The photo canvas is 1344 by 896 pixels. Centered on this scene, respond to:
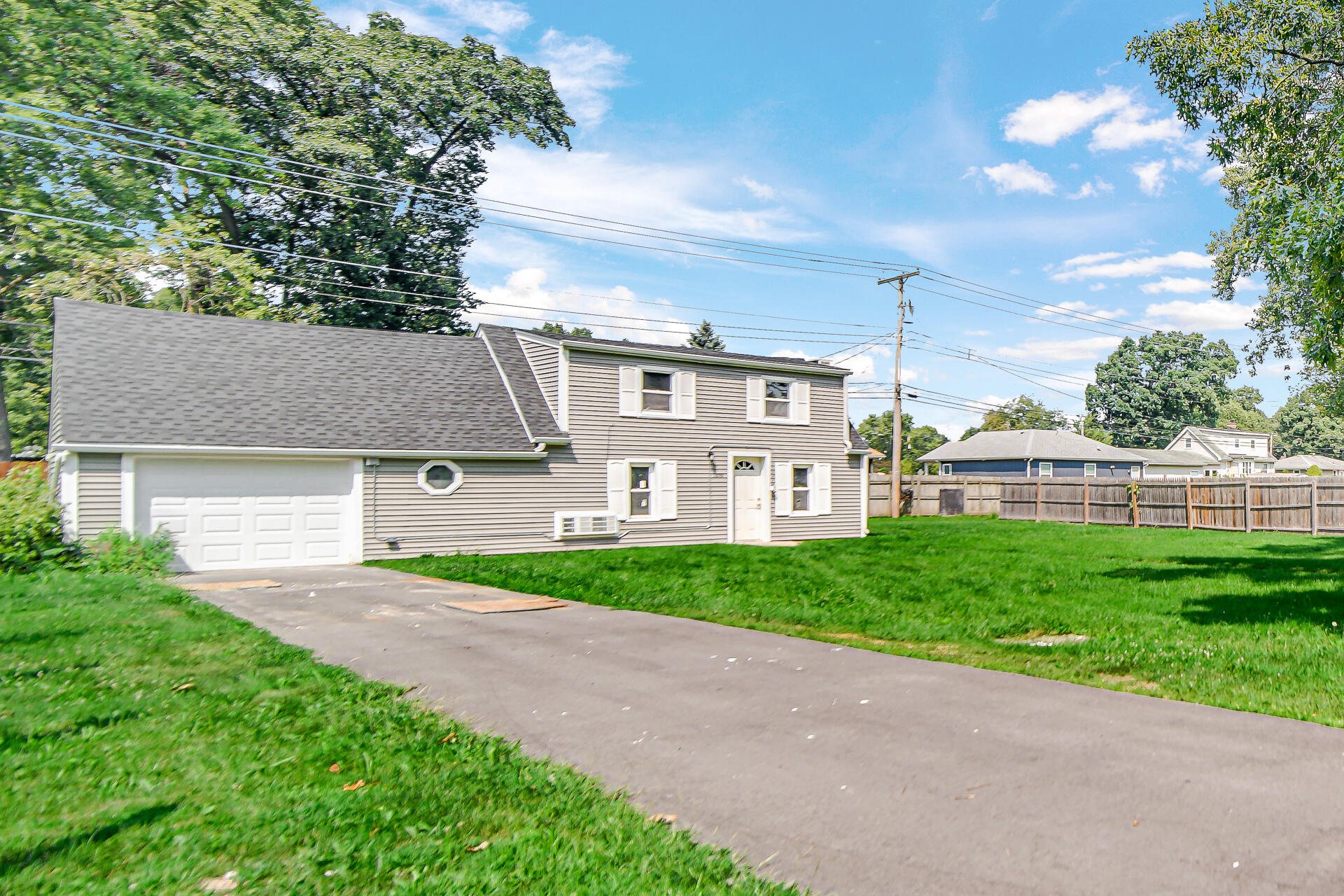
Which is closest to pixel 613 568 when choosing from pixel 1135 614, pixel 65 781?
pixel 1135 614

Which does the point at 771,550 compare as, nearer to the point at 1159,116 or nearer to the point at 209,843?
the point at 1159,116

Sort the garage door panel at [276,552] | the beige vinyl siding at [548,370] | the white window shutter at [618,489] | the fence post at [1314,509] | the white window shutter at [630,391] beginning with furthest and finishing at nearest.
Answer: the fence post at [1314,509] → the white window shutter at [630,391] → the white window shutter at [618,489] → the beige vinyl siding at [548,370] → the garage door panel at [276,552]

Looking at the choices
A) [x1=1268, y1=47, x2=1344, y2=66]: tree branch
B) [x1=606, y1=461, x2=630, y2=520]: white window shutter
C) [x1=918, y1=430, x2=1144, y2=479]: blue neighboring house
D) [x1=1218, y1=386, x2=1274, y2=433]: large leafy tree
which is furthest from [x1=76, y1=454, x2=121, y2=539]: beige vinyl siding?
[x1=1218, y1=386, x2=1274, y2=433]: large leafy tree

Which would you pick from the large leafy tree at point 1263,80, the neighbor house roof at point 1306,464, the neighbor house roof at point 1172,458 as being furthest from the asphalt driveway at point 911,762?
the neighbor house roof at point 1306,464

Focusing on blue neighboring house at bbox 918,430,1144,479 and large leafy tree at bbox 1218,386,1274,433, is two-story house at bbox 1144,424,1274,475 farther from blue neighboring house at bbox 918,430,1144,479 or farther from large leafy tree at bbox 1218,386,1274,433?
large leafy tree at bbox 1218,386,1274,433

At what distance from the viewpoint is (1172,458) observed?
60.2 metres

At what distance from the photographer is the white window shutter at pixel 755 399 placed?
76.9 feet

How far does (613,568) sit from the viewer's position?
15461 millimetres

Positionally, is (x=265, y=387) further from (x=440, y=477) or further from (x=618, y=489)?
(x=618, y=489)

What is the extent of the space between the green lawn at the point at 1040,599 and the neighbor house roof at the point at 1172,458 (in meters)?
40.4

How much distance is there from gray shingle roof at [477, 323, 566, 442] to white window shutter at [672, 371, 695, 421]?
3.48 metres

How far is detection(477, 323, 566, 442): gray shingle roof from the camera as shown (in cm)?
2014

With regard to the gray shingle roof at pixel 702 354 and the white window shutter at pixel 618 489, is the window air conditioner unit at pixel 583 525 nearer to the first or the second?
the white window shutter at pixel 618 489

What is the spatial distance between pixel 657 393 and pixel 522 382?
3.48 metres
